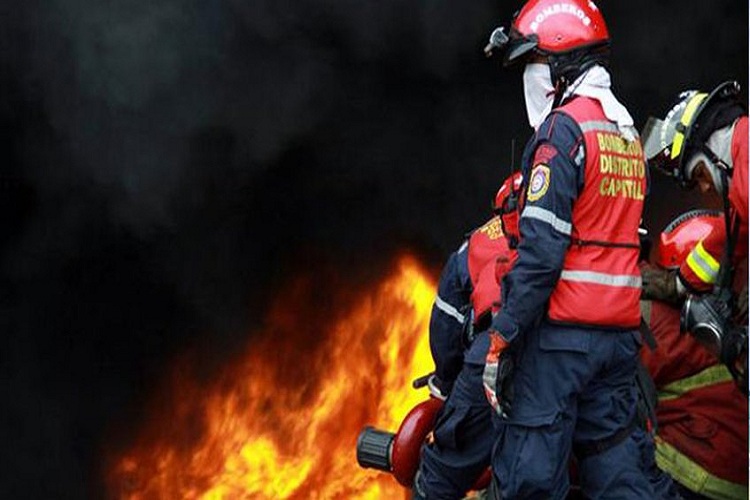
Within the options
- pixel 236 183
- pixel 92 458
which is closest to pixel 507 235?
pixel 236 183

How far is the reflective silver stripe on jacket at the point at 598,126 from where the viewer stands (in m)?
3.73

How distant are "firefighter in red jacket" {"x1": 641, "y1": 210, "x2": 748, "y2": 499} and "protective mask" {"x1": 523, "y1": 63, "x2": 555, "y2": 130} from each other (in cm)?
71

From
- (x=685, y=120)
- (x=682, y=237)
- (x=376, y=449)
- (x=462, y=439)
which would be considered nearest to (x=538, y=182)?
(x=685, y=120)

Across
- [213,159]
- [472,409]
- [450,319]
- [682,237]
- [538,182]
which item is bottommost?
[472,409]

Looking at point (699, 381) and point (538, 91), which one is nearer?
point (538, 91)

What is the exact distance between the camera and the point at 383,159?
6574 mm

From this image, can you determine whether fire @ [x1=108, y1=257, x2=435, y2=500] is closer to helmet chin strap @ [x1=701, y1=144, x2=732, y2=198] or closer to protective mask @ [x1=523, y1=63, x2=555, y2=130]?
protective mask @ [x1=523, y1=63, x2=555, y2=130]

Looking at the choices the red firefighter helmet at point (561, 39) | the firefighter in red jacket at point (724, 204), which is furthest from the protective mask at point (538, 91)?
the firefighter in red jacket at point (724, 204)

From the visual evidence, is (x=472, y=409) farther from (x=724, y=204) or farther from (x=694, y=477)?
(x=724, y=204)

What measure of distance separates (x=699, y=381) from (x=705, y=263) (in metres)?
0.48

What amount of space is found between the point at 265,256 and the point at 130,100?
1.19 metres

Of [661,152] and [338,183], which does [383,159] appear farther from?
[661,152]

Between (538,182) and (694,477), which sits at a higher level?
(538,182)

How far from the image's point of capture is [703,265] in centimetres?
393
